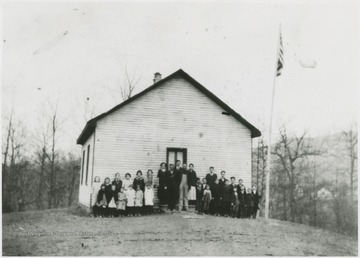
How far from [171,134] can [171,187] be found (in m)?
2.38

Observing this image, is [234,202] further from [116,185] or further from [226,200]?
[116,185]

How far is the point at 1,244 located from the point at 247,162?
1032 centimetres

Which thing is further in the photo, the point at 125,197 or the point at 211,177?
the point at 211,177

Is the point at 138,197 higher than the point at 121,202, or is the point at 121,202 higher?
the point at 138,197

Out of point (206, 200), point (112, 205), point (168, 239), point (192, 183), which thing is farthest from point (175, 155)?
point (168, 239)

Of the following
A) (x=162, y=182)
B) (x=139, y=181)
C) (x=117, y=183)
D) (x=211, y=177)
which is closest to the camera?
(x=117, y=183)

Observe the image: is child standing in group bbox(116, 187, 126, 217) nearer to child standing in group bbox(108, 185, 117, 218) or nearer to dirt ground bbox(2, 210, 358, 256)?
child standing in group bbox(108, 185, 117, 218)

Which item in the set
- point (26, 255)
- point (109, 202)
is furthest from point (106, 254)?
point (109, 202)

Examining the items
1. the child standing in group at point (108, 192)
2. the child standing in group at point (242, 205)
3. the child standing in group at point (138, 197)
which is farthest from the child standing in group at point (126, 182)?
the child standing in group at point (242, 205)

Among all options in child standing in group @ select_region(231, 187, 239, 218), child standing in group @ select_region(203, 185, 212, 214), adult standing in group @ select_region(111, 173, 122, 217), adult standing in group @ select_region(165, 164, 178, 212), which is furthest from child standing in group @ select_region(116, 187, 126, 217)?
child standing in group @ select_region(231, 187, 239, 218)

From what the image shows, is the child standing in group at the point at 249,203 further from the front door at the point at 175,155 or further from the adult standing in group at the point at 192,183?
the front door at the point at 175,155

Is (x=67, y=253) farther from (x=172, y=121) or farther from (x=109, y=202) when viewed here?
(x=172, y=121)

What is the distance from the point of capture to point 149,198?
552 inches

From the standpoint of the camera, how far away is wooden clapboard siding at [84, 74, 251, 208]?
15.0 metres
